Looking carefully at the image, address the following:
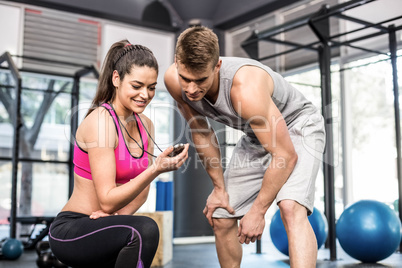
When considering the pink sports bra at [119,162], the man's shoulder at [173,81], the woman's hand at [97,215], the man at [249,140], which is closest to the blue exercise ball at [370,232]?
the man at [249,140]

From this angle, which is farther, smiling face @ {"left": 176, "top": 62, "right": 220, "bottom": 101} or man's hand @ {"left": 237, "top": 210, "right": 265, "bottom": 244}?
man's hand @ {"left": 237, "top": 210, "right": 265, "bottom": 244}

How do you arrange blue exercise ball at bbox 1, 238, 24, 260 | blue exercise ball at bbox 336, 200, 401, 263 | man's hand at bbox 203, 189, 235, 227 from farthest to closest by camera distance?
1. blue exercise ball at bbox 1, 238, 24, 260
2. blue exercise ball at bbox 336, 200, 401, 263
3. man's hand at bbox 203, 189, 235, 227

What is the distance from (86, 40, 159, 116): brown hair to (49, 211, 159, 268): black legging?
437 mm

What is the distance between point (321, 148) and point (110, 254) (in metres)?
1.00

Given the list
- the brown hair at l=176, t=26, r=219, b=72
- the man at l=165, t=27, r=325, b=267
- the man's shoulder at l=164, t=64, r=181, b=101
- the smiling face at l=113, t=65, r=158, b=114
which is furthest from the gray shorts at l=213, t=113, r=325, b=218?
the smiling face at l=113, t=65, r=158, b=114

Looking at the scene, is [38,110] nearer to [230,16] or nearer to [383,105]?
[230,16]

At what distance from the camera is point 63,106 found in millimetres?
5559

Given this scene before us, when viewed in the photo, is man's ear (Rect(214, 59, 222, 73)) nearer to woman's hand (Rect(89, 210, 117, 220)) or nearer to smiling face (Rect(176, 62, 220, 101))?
smiling face (Rect(176, 62, 220, 101))

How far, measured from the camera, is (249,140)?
83.8 inches

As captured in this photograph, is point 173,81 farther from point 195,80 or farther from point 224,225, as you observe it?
point 224,225

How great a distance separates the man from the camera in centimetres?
165

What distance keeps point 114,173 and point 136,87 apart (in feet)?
1.07

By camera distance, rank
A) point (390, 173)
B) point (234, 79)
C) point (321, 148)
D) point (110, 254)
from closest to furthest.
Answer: point (110, 254) → point (234, 79) → point (321, 148) → point (390, 173)

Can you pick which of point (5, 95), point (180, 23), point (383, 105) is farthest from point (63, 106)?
point (383, 105)
